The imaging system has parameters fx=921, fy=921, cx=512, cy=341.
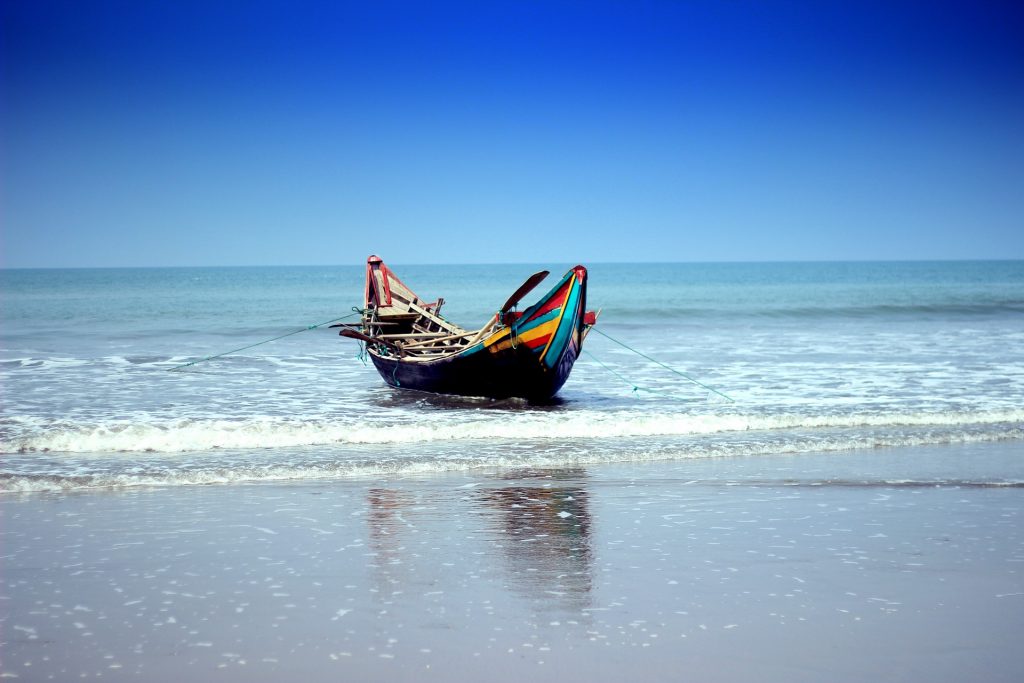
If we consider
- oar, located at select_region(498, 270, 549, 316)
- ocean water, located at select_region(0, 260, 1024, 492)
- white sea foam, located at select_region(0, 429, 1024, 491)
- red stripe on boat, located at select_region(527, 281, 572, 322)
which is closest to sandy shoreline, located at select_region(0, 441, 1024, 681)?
white sea foam, located at select_region(0, 429, 1024, 491)

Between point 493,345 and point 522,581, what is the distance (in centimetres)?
750

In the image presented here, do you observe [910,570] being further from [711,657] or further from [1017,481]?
[1017,481]

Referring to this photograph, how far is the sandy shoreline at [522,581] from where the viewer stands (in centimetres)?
427

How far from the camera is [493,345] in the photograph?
12742mm

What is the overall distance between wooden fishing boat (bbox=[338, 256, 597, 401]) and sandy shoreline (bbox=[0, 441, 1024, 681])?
4.09 m

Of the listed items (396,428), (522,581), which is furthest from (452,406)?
(522,581)

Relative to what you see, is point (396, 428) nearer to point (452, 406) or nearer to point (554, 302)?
point (452, 406)

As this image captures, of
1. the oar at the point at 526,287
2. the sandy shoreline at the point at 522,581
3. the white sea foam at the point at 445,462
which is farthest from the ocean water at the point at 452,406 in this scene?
the oar at the point at 526,287

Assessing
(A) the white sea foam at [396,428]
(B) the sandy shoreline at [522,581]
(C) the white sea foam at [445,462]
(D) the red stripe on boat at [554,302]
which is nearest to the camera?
(B) the sandy shoreline at [522,581]

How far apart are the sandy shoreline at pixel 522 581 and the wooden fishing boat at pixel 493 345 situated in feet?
13.4

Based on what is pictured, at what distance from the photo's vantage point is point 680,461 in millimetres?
9406

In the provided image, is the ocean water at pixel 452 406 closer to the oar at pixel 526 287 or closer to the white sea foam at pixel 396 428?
the white sea foam at pixel 396 428

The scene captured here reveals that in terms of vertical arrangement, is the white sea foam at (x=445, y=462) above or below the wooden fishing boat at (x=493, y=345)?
below

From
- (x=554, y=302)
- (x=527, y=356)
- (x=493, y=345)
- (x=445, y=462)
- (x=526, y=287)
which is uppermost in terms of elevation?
(x=526, y=287)
